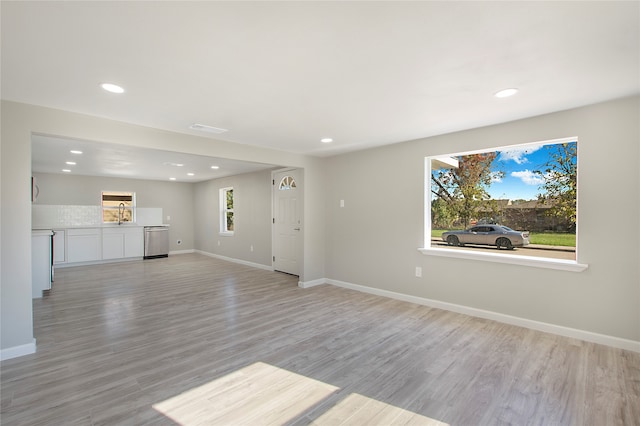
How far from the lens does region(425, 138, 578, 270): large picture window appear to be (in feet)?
10.6

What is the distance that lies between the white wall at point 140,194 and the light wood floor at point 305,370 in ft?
15.7

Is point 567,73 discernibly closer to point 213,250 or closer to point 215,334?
point 215,334

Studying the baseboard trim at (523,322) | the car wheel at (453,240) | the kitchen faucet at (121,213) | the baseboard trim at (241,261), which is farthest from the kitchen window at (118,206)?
the car wheel at (453,240)

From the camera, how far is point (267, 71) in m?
2.13

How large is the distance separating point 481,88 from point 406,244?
239cm

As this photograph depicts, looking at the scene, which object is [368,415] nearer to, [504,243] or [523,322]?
[523,322]

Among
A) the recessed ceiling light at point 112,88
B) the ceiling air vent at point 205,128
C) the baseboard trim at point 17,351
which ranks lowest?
the baseboard trim at point 17,351

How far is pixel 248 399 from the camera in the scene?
6.82ft

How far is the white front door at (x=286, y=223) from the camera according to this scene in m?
5.96

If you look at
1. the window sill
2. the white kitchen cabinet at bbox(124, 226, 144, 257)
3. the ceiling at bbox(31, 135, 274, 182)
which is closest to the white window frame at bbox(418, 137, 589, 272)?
the window sill

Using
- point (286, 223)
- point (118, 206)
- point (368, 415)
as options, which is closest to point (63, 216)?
point (118, 206)

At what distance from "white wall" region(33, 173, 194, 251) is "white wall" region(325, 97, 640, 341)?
639 cm

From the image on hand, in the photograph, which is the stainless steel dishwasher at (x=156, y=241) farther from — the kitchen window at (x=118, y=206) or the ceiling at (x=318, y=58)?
the ceiling at (x=318, y=58)

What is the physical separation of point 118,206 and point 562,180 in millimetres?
9706
